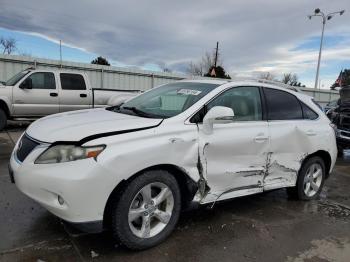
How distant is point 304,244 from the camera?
400cm

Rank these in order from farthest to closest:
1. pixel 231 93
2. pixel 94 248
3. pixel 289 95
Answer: pixel 289 95 < pixel 231 93 < pixel 94 248

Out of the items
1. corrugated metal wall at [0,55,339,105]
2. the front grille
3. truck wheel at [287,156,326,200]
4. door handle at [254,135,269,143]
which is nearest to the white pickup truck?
corrugated metal wall at [0,55,339,105]

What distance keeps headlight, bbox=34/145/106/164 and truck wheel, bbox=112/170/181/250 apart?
44 cm

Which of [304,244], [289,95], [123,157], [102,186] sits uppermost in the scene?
[289,95]

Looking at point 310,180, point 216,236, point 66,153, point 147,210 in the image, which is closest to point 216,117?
point 147,210

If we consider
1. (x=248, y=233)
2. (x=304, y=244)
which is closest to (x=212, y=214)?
(x=248, y=233)

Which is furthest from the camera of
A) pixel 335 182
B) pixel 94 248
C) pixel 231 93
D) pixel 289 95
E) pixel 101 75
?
pixel 101 75

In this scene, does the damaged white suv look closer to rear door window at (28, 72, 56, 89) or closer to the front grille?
the front grille

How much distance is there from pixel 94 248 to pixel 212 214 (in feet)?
5.36

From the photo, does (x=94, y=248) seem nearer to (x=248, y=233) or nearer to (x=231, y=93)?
(x=248, y=233)

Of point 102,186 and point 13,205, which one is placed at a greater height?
point 102,186

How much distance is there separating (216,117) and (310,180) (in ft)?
7.74

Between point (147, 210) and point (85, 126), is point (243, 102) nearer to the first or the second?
point (147, 210)

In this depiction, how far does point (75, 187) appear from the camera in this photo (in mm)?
3119
